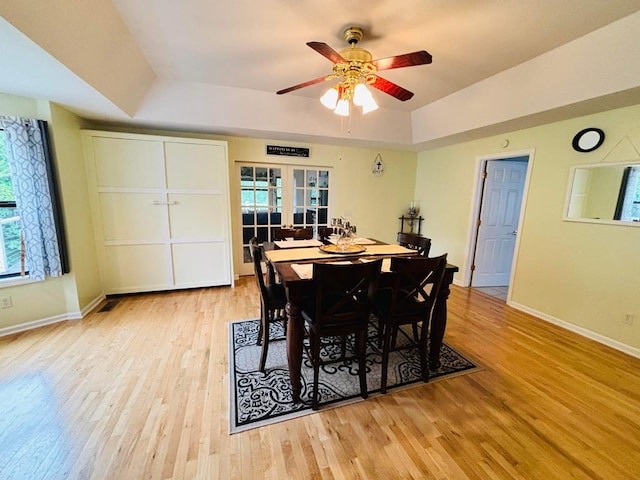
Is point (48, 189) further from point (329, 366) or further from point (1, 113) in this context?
point (329, 366)

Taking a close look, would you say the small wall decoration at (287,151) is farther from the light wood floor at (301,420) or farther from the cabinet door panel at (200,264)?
the light wood floor at (301,420)

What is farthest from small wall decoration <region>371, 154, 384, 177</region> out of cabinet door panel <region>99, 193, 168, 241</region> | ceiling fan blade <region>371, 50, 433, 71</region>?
cabinet door panel <region>99, 193, 168, 241</region>

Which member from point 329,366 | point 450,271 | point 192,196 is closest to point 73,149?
point 192,196

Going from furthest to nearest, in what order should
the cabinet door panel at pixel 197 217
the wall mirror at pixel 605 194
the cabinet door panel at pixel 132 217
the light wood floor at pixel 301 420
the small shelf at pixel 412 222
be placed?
1. the small shelf at pixel 412 222
2. the cabinet door panel at pixel 197 217
3. the cabinet door panel at pixel 132 217
4. the wall mirror at pixel 605 194
5. the light wood floor at pixel 301 420

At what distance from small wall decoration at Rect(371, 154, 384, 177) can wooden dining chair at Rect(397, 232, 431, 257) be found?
2.08 meters

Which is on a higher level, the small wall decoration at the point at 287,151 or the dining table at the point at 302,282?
the small wall decoration at the point at 287,151

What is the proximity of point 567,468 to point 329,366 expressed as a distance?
149 cm

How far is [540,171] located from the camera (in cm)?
315

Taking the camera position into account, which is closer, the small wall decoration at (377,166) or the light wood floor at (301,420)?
the light wood floor at (301,420)

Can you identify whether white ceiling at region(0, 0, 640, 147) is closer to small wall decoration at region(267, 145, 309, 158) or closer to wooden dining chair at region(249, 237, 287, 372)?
small wall decoration at region(267, 145, 309, 158)

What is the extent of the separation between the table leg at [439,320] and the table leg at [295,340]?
3.64 ft

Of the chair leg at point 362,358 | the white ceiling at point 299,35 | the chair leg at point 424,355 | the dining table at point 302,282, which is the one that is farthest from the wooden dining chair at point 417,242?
the white ceiling at point 299,35

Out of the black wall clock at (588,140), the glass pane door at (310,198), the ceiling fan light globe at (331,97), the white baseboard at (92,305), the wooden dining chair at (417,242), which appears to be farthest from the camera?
the glass pane door at (310,198)

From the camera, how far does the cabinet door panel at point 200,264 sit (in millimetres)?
3703
